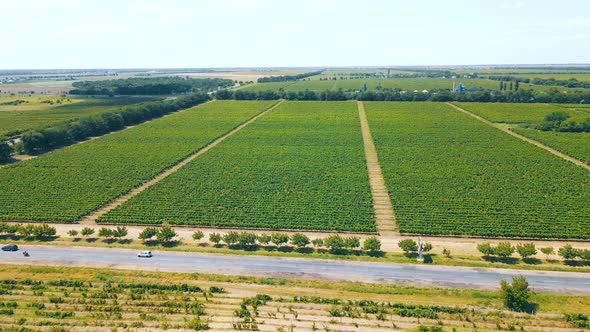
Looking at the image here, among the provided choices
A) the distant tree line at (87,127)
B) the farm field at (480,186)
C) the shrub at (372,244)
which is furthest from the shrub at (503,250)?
the distant tree line at (87,127)

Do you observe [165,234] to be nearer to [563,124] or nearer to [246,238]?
[246,238]

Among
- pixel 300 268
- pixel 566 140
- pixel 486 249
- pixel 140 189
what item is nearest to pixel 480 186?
pixel 486 249

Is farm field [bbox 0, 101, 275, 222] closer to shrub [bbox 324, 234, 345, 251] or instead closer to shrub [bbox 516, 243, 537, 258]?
shrub [bbox 324, 234, 345, 251]

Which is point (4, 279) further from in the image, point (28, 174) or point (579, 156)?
point (579, 156)

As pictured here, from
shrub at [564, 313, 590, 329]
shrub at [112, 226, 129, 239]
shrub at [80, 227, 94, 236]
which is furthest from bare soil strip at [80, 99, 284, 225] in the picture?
shrub at [564, 313, 590, 329]

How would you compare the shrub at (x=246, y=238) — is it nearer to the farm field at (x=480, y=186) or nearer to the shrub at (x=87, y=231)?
the farm field at (x=480, y=186)

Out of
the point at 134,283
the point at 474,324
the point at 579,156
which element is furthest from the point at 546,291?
the point at 579,156
